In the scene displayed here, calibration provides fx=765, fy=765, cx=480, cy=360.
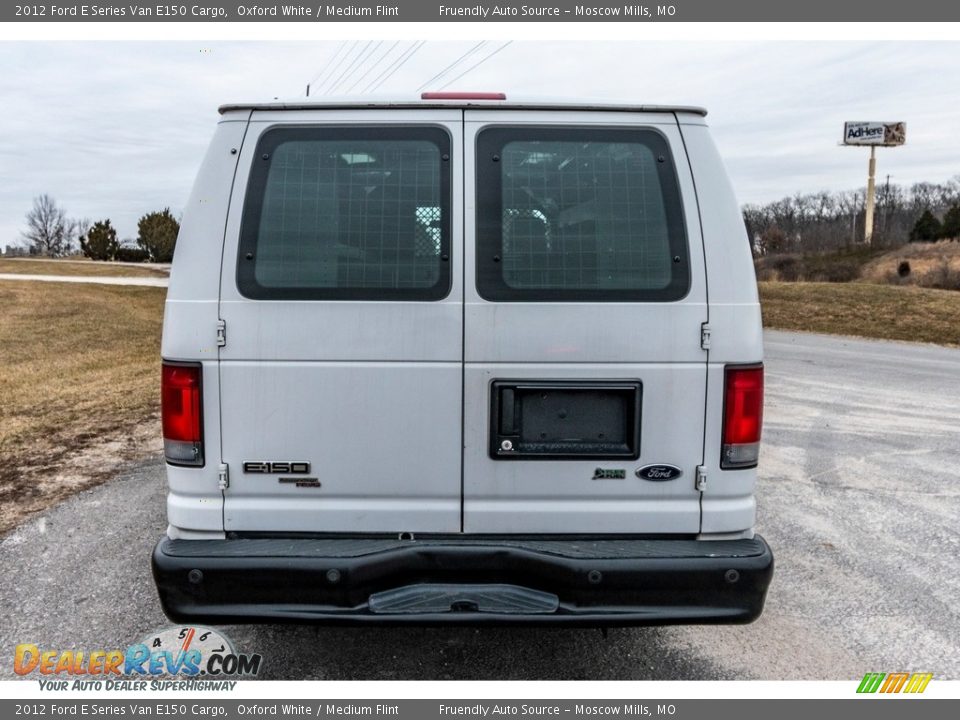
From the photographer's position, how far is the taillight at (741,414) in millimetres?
2982

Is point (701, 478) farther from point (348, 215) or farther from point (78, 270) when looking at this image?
point (78, 270)

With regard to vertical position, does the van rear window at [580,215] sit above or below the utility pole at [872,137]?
below

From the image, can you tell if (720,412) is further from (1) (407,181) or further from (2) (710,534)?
(1) (407,181)

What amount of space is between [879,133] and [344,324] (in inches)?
3258

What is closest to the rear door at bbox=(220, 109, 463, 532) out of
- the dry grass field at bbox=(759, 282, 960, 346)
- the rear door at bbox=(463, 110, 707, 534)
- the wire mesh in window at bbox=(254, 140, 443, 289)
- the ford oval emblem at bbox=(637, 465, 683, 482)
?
the wire mesh in window at bbox=(254, 140, 443, 289)

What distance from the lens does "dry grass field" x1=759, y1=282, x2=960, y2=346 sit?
21406 mm

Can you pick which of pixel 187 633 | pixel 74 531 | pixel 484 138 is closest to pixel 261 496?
pixel 187 633

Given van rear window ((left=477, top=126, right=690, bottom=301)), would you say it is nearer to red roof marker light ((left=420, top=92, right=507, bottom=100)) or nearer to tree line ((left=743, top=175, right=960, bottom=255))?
red roof marker light ((left=420, top=92, right=507, bottom=100))

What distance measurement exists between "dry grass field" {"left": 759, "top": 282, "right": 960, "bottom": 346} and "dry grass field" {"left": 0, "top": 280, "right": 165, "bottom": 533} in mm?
18297

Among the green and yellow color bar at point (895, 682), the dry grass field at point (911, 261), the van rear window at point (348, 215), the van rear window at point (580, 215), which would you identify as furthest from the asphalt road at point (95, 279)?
the dry grass field at point (911, 261)

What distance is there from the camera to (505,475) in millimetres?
3037

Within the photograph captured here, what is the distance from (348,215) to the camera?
9.93ft

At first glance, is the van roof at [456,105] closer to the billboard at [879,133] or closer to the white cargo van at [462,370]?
the white cargo van at [462,370]

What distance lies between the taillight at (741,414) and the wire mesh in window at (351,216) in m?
1.24
